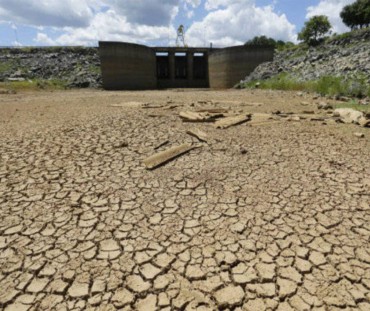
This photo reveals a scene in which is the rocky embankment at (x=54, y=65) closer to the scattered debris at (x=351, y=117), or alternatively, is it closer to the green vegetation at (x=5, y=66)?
the green vegetation at (x=5, y=66)

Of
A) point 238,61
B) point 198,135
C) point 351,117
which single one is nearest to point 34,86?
point 238,61

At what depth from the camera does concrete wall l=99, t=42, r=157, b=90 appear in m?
22.6

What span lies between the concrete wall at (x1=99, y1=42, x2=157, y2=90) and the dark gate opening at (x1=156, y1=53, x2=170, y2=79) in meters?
4.58

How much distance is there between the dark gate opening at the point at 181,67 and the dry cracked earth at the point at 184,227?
2709cm

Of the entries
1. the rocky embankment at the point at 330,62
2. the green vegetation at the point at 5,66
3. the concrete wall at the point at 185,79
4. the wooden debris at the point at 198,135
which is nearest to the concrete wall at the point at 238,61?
the rocky embankment at the point at 330,62

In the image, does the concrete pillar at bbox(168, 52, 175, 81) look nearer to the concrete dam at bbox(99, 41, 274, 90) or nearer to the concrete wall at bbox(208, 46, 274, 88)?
the concrete dam at bbox(99, 41, 274, 90)

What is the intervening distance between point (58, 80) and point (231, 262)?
26.5 metres

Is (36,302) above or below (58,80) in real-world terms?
below

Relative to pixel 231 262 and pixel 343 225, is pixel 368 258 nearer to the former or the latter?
pixel 343 225

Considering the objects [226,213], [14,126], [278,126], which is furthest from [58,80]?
[226,213]

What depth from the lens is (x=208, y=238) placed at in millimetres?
2646

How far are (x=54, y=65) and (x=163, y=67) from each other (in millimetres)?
11840

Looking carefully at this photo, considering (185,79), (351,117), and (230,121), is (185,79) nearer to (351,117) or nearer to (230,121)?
(230,121)

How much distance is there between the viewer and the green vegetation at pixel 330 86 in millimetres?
11281
